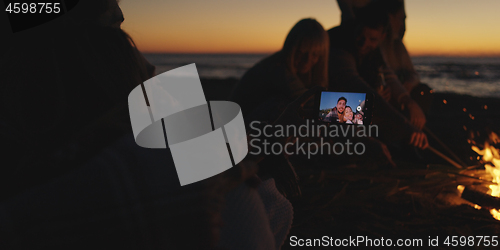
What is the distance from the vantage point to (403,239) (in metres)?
2.24

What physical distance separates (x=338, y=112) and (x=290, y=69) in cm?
114

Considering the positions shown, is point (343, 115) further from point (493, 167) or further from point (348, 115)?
point (493, 167)

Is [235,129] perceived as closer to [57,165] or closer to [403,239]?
[57,165]

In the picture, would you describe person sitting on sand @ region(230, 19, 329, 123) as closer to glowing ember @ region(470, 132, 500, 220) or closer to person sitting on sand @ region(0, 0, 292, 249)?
glowing ember @ region(470, 132, 500, 220)

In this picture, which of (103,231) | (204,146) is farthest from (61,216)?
(204,146)

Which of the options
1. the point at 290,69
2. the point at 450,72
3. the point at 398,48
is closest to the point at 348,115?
the point at 290,69

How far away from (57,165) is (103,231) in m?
0.17

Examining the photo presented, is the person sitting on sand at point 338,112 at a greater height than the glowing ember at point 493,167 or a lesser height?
greater

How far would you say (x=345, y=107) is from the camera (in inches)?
67.4

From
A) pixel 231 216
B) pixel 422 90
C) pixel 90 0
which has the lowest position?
pixel 422 90

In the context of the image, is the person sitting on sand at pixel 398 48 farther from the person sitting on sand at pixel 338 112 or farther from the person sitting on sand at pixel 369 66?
the person sitting on sand at pixel 338 112
